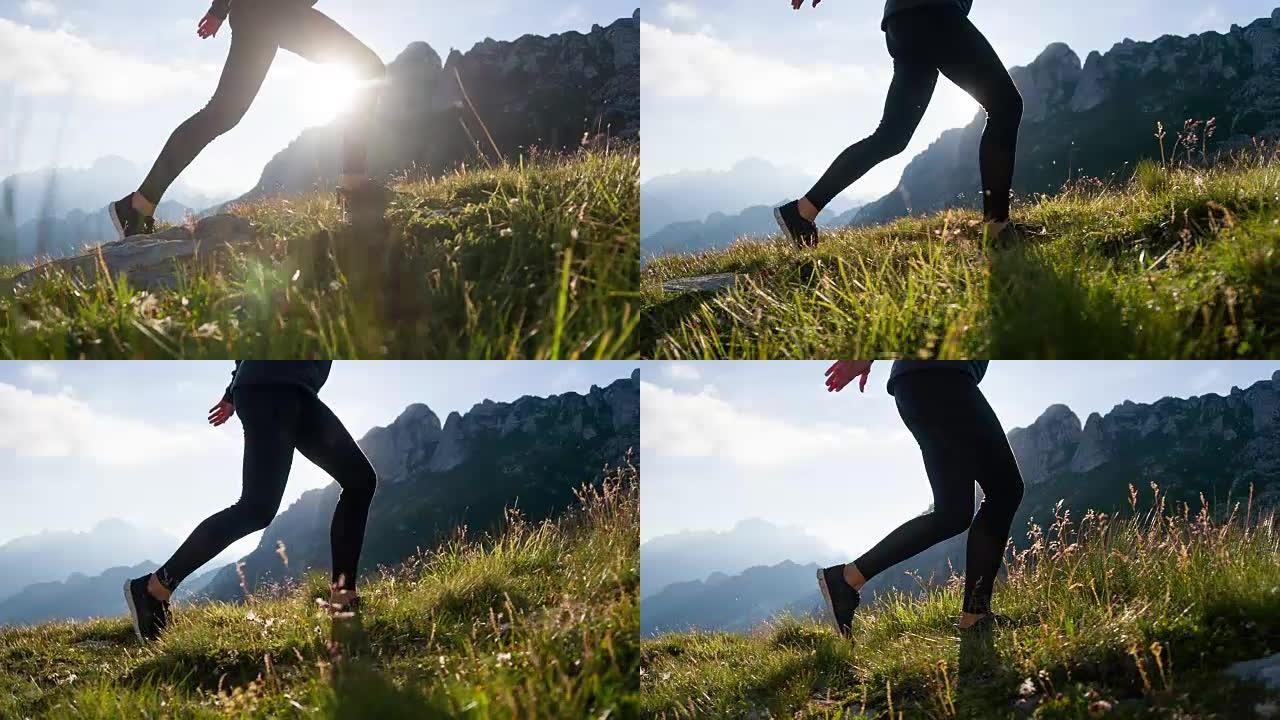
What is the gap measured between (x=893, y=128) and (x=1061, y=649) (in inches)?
118

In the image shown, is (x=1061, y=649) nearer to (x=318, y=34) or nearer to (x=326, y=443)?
(x=326, y=443)

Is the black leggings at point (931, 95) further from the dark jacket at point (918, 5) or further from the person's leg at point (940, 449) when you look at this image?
the person's leg at point (940, 449)

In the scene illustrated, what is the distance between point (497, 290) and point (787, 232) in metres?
2.35

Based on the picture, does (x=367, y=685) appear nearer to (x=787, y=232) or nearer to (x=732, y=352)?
(x=732, y=352)

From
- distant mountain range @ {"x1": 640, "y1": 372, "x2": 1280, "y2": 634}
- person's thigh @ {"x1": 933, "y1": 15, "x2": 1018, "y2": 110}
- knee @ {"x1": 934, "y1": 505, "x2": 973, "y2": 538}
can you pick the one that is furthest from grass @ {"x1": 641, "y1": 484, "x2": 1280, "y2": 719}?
distant mountain range @ {"x1": 640, "y1": 372, "x2": 1280, "y2": 634}

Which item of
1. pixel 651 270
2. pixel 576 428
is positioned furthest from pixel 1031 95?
pixel 651 270

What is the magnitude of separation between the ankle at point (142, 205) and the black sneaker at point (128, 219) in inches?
1.1

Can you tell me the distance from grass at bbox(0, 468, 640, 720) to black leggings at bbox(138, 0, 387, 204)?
8.75 feet

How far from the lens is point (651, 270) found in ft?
17.2

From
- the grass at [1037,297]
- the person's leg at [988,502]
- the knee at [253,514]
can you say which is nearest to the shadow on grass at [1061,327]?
the grass at [1037,297]

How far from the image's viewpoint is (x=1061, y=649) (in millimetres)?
2848

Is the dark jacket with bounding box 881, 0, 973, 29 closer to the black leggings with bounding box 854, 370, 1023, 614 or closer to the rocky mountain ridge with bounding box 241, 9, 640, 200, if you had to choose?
the black leggings with bounding box 854, 370, 1023, 614

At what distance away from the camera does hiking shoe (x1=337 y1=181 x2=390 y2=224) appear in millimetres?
3744

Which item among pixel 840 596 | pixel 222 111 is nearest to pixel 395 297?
Result: pixel 222 111
